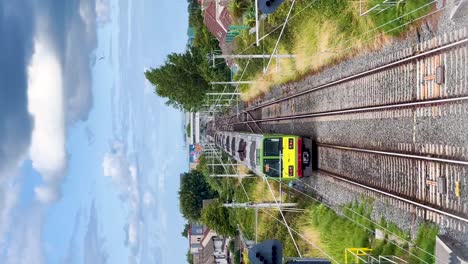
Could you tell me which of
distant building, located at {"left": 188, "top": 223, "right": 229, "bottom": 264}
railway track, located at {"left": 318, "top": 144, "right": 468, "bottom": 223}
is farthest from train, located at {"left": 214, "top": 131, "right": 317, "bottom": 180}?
distant building, located at {"left": 188, "top": 223, "right": 229, "bottom": 264}

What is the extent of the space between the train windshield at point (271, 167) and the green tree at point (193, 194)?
2015 inches

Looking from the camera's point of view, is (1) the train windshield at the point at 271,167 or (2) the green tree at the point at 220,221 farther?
(2) the green tree at the point at 220,221

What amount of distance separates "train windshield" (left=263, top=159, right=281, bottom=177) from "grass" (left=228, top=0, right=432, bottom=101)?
540cm

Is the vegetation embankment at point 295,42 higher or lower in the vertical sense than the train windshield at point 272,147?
higher

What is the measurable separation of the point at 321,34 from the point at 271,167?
718 centimetres

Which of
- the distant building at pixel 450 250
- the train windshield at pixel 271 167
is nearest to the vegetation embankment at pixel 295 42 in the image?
the train windshield at pixel 271 167

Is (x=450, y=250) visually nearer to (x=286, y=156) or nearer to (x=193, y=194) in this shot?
(x=286, y=156)

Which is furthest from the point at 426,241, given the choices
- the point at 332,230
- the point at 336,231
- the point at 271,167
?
the point at 271,167

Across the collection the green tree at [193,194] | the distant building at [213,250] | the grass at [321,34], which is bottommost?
the distant building at [213,250]

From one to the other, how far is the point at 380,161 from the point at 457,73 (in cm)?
509

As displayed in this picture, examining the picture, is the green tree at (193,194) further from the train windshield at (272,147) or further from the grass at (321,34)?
the train windshield at (272,147)

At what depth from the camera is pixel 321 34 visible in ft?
81.4

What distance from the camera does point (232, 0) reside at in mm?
40906

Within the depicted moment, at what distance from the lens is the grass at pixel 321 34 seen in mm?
18344
